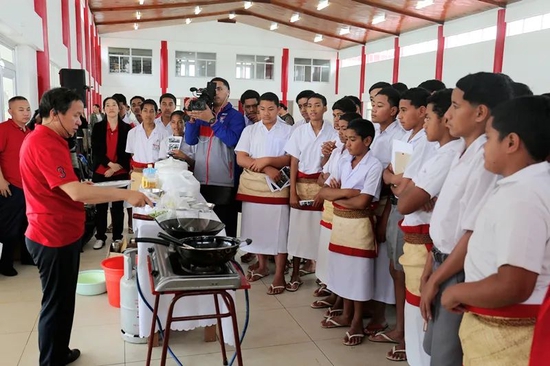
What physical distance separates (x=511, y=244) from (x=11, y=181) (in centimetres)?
385

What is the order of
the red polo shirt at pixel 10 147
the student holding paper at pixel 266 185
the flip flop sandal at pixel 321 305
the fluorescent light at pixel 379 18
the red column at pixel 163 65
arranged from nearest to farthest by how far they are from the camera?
1. the flip flop sandal at pixel 321 305
2. the student holding paper at pixel 266 185
3. the red polo shirt at pixel 10 147
4. the fluorescent light at pixel 379 18
5. the red column at pixel 163 65

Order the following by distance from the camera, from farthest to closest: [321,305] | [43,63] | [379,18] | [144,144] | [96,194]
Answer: [379,18], [43,63], [144,144], [321,305], [96,194]

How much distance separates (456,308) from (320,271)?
5.76 feet

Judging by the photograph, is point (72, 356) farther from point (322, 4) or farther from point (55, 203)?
point (322, 4)

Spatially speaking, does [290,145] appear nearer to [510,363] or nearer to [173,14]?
[510,363]

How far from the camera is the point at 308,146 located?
3.33 metres

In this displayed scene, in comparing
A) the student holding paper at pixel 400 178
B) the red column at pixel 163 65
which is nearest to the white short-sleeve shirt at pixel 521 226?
the student holding paper at pixel 400 178

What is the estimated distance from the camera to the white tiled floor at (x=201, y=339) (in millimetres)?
2465

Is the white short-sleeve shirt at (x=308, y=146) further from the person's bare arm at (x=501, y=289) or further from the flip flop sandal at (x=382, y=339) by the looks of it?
the person's bare arm at (x=501, y=289)

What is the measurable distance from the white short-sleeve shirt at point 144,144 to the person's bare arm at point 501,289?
349 cm

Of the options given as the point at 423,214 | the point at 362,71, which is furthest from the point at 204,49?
the point at 423,214

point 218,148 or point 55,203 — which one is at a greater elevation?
point 218,148

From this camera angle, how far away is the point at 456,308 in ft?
4.57

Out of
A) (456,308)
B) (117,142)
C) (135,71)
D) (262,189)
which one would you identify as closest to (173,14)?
(135,71)
